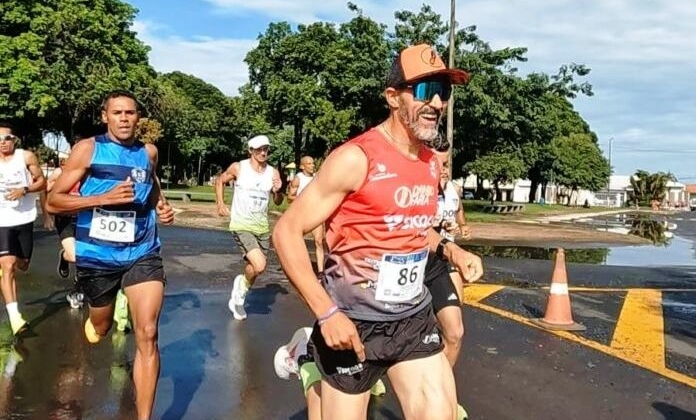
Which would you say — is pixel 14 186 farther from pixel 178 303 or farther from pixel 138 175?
pixel 138 175

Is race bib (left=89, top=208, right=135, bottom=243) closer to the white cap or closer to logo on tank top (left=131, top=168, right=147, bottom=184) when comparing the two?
logo on tank top (left=131, top=168, right=147, bottom=184)

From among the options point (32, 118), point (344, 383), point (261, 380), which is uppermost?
point (32, 118)

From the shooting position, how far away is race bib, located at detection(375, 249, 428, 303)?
3.17 m

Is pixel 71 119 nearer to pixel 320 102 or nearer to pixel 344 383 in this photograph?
pixel 320 102

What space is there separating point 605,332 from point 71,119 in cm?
3733

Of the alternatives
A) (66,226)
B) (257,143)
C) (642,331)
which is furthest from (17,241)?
(642,331)

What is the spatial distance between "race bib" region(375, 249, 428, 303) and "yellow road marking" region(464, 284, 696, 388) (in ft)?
12.1

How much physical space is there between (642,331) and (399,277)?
18.8ft

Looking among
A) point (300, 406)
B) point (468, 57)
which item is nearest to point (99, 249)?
point (300, 406)

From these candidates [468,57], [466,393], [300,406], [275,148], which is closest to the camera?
[300,406]

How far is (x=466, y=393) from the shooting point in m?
5.49

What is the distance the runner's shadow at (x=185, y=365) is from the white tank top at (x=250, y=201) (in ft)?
4.59

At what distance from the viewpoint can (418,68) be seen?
3146 mm

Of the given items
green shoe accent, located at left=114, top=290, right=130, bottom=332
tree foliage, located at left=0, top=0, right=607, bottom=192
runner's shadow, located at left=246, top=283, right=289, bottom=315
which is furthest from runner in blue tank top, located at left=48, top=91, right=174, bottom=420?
tree foliage, located at left=0, top=0, right=607, bottom=192
